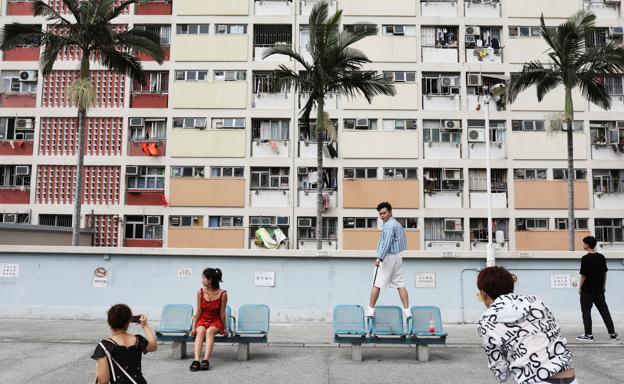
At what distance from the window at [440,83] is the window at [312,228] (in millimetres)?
9171

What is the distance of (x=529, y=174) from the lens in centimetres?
3009

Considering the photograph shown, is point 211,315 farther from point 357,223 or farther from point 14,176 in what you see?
point 14,176

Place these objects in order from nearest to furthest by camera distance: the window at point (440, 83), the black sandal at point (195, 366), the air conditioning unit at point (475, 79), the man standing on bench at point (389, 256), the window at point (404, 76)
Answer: the black sandal at point (195, 366), the man standing on bench at point (389, 256), the air conditioning unit at point (475, 79), the window at point (404, 76), the window at point (440, 83)

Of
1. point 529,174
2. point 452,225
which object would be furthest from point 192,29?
point 529,174

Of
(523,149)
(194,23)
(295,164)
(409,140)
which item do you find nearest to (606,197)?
(523,149)

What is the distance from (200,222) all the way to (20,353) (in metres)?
20.2

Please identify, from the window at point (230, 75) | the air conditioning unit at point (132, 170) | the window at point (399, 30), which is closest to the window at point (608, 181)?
the window at point (399, 30)

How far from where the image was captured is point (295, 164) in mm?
29844

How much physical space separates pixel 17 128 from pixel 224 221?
42.5 feet

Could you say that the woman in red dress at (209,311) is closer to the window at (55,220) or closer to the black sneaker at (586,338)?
the black sneaker at (586,338)

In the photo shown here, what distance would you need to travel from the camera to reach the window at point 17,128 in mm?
30656

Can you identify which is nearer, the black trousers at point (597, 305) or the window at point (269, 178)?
the black trousers at point (597, 305)

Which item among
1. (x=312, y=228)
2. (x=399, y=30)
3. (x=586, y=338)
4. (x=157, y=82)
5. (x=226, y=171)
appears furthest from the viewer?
(x=399, y=30)

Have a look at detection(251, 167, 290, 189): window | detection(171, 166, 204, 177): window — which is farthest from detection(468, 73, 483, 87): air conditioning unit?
detection(171, 166, 204, 177): window
